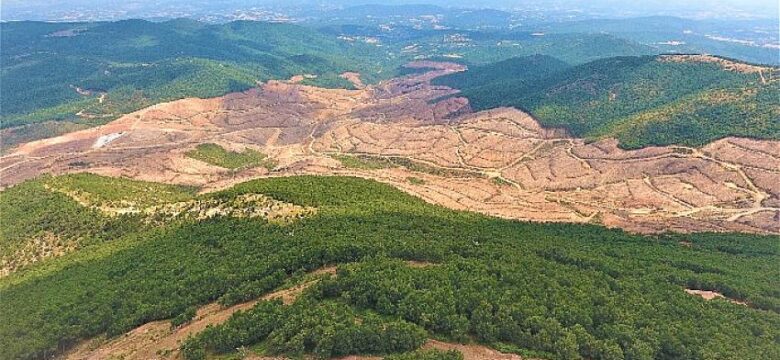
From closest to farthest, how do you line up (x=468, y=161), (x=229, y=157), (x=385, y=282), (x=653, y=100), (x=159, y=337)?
1. (x=385, y=282)
2. (x=159, y=337)
3. (x=468, y=161)
4. (x=229, y=157)
5. (x=653, y=100)

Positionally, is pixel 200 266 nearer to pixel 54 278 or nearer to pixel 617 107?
pixel 54 278

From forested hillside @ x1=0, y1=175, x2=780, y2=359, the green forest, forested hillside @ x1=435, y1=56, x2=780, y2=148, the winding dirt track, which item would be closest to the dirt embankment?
forested hillside @ x1=0, y1=175, x2=780, y2=359

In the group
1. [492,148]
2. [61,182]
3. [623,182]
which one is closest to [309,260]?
[61,182]

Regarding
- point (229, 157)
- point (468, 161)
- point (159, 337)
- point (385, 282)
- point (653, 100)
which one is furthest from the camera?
point (653, 100)

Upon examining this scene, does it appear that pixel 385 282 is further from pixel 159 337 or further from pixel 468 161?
pixel 468 161

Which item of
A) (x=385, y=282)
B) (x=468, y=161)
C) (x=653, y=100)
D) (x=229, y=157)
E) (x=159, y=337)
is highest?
(x=385, y=282)

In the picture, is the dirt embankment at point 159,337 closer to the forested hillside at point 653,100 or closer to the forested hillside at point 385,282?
the forested hillside at point 385,282

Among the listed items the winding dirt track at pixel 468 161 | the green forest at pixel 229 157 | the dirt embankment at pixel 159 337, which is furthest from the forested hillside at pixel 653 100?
the dirt embankment at pixel 159 337

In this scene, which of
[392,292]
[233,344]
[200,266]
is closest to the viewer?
[233,344]

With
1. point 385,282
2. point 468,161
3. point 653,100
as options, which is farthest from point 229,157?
point 653,100
